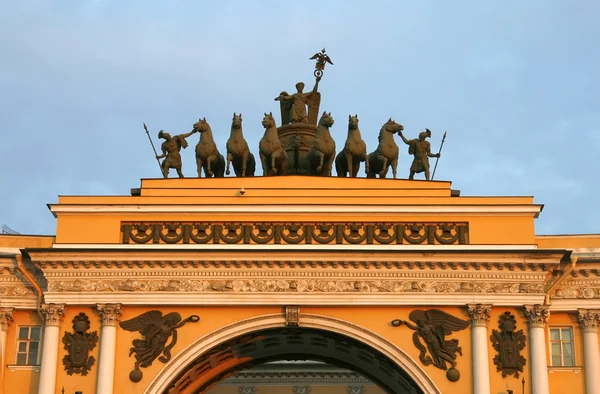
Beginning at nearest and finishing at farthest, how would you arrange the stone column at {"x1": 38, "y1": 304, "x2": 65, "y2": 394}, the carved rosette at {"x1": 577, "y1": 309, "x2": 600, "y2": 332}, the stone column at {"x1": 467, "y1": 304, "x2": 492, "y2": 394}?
1. the stone column at {"x1": 467, "y1": 304, "x2": 492, "y2": 394}
2. the stone column at {"x1": 38, "y1": 304, "x2": 65, "y2": 394}
3. the carved rosette at {"x1": 577, "y1": 309, "x2": 600, "y2": 332}

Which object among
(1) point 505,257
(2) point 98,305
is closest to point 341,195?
(1) point 505,257

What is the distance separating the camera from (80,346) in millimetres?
31922

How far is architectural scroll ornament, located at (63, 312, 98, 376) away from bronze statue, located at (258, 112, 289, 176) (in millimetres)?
6114

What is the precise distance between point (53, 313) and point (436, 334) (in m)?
8.98

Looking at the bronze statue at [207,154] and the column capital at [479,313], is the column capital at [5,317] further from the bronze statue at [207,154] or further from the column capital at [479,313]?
the column capital at [479,313]

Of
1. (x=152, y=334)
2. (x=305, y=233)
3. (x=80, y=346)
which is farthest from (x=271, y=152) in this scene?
(x=80, y=346)

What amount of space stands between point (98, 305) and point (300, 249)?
194 inches

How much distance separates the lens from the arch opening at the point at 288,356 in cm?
3256

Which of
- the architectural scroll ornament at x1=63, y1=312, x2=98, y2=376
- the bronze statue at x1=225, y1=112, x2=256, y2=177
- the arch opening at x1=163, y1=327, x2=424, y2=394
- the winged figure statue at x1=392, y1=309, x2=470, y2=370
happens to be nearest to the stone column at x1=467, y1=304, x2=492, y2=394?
the winged figure statue at x1=392, y1=309, x2=470, y2=370

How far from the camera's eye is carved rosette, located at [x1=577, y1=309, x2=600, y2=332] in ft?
106

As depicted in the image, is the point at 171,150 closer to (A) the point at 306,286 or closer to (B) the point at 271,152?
(B) the point at 271,152

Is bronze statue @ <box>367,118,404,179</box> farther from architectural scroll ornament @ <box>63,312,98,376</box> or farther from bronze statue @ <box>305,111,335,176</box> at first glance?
architectural scroll ornament @ <box>63,312,98,376</box>

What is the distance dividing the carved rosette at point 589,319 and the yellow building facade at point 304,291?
0.11 feet

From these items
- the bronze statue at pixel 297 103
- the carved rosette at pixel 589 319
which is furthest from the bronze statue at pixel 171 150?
the carved rosette at pixel 589 319
